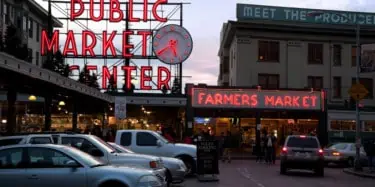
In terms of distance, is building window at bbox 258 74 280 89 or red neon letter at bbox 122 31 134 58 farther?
building window at bbox 258 74 280 89

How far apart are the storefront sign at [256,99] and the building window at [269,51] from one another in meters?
6.60

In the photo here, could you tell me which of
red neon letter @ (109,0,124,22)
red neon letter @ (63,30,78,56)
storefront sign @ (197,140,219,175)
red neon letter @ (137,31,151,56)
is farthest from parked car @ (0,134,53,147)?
red neon letter @ (109,0,124,22)

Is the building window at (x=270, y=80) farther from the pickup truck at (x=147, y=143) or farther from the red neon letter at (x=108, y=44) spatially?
the pickup truck at (x=147, y=143)

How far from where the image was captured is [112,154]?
16.3 meters

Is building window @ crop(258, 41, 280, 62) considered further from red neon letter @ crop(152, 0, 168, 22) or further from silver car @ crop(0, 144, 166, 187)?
silver car @ crop(0, 144, 166, 187)

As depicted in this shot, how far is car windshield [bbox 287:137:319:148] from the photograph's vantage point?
25.5m

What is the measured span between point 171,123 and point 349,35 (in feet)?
58.8

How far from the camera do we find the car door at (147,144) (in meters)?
21.7

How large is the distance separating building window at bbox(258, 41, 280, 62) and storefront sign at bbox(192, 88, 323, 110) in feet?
21.6

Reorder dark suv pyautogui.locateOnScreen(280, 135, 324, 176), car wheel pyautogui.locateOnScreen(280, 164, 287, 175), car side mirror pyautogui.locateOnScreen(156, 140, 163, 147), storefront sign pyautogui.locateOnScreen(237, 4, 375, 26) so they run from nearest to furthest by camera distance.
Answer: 1. car side mirror pyautogui.locateOnScreen(156, 140, 163, 147)
2. dark suv pyautogui.locateOnScreen(280, 135, 324, 176)
3. car wheel pyautogui.locateOnScreen(280, 164, 287, 175)
4. storefront sign pyautogui.locateOnScreen(237, 4, 375, 26)

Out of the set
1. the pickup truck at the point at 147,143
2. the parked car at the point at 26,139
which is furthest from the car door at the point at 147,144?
the parked car at the point at 26,139

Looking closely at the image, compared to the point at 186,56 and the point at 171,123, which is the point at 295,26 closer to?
the point at 186,56

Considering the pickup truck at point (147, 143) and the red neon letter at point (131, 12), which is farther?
the red neon letter at point (131, 12)

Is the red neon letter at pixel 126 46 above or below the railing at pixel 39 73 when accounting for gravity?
above
